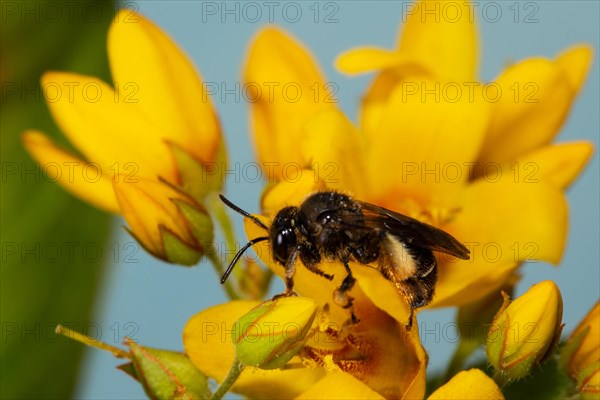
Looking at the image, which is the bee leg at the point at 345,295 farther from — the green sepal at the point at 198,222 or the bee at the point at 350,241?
the green sepal at the point at 198,222

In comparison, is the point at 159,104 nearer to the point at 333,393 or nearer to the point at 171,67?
the point at 171,67

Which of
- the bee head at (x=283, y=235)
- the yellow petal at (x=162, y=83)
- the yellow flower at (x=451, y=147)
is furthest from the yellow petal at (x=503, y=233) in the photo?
the yellow petal at (x=162, y=83)

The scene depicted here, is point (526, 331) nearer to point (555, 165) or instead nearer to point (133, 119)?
point (555, 165)

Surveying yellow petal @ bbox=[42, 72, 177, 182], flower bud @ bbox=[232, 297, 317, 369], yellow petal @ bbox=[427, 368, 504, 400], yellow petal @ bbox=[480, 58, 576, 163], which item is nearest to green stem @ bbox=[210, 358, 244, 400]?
flower bud @ bbox=[232, 297, 317, 369]

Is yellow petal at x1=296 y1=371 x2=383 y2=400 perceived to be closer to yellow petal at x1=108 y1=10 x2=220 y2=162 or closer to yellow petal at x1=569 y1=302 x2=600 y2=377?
yellow petal at x1=569 y1=302 x2=600 y2=377

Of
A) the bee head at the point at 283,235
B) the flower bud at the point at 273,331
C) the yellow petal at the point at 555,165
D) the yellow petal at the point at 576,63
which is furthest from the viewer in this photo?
the yellow petal at the point at 576,63
